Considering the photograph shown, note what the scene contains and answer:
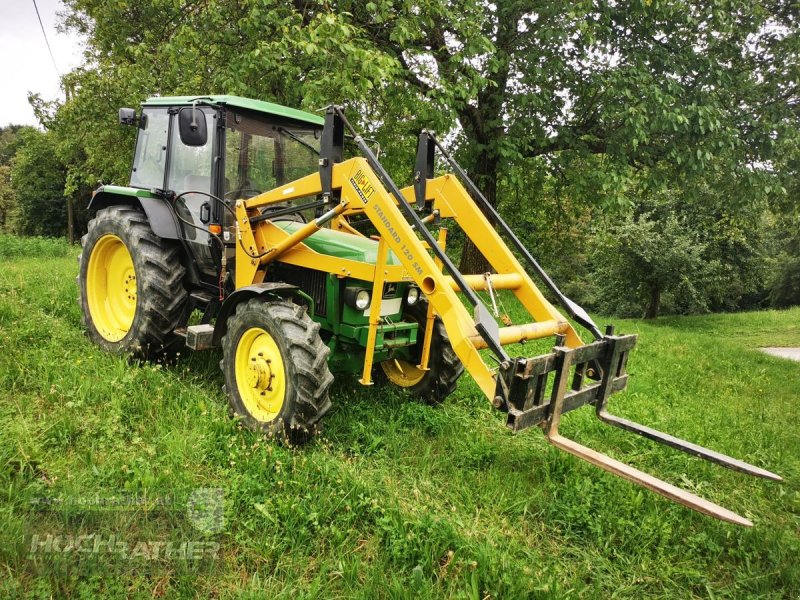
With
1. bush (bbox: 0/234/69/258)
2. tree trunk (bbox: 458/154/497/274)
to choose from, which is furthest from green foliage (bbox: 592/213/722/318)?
bush (bbox: 0/234/69/258)

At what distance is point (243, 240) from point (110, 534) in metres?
2.26

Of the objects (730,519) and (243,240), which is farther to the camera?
(243,240)

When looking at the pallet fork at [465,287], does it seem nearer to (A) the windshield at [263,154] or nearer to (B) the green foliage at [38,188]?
(A) the windshield at [263,154]

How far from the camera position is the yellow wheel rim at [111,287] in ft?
16.2

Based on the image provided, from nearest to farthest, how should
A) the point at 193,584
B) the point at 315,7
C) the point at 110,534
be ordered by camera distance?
the point at 193,584, the point at 110,534, the point at 315,7

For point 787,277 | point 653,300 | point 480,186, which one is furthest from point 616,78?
point 787,277

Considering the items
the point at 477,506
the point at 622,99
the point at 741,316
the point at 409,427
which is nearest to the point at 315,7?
the point at 622,99

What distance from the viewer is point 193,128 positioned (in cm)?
366

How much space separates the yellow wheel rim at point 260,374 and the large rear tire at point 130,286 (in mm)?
1081

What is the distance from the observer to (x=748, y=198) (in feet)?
27.0

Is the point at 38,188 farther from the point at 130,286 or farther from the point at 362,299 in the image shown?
the point at 362,299

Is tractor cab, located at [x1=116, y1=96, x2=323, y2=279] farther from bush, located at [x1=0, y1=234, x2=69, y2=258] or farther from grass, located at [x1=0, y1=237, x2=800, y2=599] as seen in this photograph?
bush, located at [x1=0, y1=234, x2=69, y2=258]

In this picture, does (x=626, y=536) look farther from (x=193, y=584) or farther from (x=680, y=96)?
(x=680, y=96)

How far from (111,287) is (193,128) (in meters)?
2.23
